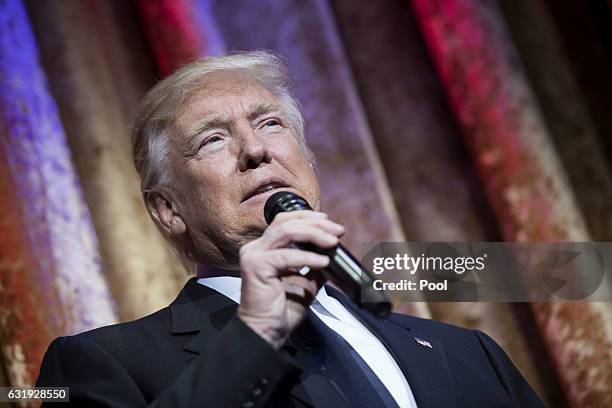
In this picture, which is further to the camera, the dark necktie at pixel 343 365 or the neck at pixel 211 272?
the neck at pixel 211 272

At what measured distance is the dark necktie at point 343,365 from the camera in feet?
4.37

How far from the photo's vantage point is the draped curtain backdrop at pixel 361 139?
201 centimetres

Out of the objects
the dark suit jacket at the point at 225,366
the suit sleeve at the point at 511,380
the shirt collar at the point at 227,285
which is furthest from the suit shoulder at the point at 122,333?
the suit sleeve at the point at 511,380

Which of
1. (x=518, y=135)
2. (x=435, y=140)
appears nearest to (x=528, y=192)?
(x=518, y=135)

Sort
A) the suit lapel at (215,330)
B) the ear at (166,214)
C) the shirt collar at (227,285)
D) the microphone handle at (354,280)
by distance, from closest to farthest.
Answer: the microphone handle at (354,280), the suit lapel at (215,330), the shirt collar at (227,285), the ear at (166,214)

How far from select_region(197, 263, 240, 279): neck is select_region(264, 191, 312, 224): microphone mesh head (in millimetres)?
334

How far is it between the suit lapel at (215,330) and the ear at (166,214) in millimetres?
131

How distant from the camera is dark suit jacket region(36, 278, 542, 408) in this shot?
114 centimetres

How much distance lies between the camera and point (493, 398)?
1.58m

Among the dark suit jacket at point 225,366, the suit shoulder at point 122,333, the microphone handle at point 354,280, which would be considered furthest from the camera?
the suit shoulder at point 122,333

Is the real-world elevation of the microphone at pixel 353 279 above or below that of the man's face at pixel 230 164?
below

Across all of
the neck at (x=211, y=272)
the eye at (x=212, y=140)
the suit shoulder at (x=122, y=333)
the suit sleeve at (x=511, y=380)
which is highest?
the eye at (x=212, y=140)

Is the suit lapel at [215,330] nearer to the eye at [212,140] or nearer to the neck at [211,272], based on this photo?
the neck at [211,272]

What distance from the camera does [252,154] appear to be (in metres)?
1.49
